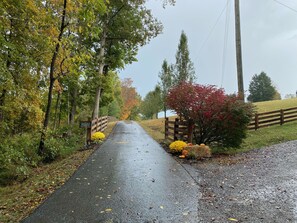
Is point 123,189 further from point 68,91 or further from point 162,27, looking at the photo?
point 68,91

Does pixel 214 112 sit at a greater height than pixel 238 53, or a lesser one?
lesser

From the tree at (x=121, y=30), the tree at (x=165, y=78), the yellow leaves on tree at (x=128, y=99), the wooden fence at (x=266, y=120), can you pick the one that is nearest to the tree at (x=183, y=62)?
the tree at (x=165, y=78)

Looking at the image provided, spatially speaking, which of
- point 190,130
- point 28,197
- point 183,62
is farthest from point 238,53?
point 183,62

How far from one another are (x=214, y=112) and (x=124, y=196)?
5.74 meters

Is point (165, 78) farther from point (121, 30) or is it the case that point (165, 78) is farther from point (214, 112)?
point (214, 112)

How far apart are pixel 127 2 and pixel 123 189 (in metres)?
16.5

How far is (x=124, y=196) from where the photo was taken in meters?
4.82

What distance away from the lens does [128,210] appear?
13.5 feet

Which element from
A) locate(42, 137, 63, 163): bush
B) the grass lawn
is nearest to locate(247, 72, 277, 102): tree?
locate(42, 137, 63, 163): bush

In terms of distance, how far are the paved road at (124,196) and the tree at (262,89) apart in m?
58.7

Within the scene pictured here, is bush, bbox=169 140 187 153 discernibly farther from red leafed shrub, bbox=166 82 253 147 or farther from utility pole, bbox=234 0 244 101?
utility pole, bbox=234 0 244 101

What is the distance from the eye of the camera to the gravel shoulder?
13.0 ft

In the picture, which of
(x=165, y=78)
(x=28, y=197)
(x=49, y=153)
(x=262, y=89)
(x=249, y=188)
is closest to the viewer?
(x=28, y=197)

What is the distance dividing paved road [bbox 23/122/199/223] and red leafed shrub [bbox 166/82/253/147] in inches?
109
